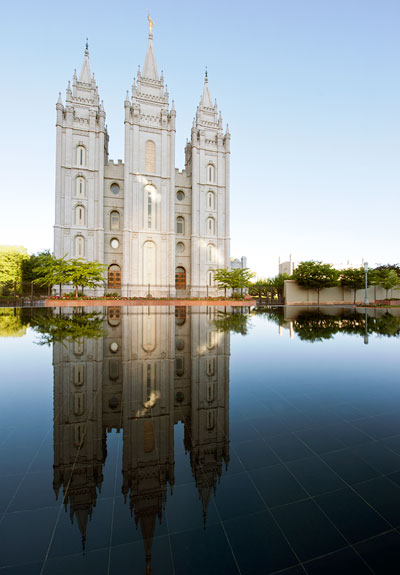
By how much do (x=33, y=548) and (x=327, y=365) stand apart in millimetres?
5341

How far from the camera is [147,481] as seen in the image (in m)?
2.28

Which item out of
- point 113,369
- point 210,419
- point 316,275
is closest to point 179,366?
point 113,369

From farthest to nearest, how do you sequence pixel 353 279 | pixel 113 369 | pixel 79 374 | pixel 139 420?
pixel 353 279
pixel 113 369
pixel 79 374
pixel 139 420

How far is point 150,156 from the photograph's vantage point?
3409 centimetres

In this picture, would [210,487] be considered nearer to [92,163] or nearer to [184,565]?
[184,565]

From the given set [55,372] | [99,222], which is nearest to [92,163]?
[99,222]

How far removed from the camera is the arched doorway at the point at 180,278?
120ft

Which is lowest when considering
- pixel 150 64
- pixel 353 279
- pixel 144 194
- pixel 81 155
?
pixel 353 279

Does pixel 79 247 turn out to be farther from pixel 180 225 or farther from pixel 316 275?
pixel 316 275

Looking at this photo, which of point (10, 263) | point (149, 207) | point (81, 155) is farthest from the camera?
point (10, 263)

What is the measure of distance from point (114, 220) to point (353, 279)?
2898cm

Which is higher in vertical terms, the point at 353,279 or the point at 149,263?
the point at 149,263

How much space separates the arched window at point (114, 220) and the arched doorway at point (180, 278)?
951cm

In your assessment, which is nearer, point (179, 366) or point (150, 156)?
point (179, 366)
